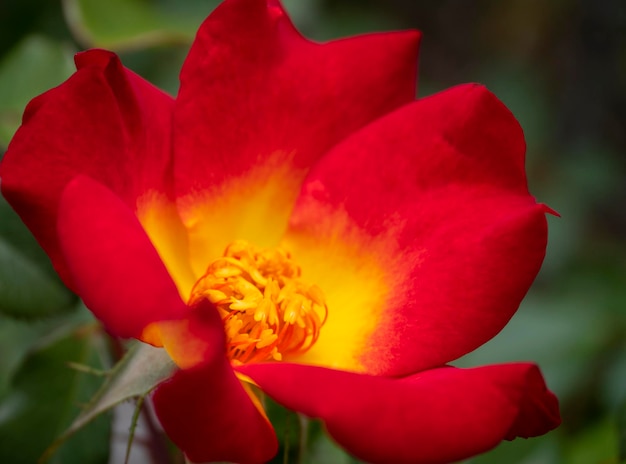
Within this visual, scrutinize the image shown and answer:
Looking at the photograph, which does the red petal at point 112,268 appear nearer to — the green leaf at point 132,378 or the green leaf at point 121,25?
the green leaf at point 132,378

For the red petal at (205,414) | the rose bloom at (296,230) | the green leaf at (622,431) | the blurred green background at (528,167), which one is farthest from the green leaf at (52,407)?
the green leaf at (622,431)

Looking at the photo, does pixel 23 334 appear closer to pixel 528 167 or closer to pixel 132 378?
pixel 132 378

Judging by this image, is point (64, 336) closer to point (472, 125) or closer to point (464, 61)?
point (472, 125)

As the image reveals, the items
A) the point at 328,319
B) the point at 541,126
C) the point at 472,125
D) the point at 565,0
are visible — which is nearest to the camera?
the point at 472,125

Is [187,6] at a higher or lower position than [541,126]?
higher

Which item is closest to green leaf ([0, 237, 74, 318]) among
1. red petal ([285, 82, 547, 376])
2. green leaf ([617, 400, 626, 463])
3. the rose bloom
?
the rose bloom

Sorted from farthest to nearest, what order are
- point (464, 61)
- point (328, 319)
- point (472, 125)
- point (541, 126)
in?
point (464, 61) → point (541, 126) → point (328, 319) → point (472, 125)

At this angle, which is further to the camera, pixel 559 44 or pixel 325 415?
pixel 559 44

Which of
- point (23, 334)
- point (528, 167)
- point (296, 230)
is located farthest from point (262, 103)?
point (528, 167)

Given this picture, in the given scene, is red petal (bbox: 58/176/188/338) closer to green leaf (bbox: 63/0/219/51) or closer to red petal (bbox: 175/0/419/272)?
red petal (bbox: 175/0/419/272)

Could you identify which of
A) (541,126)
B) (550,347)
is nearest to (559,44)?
(541,126)
